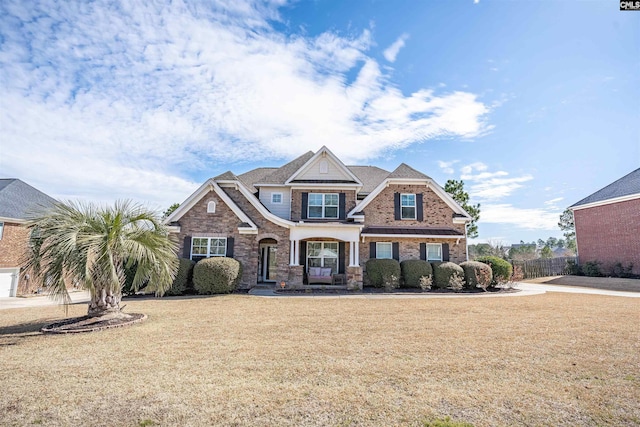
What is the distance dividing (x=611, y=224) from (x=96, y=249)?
32.6 m

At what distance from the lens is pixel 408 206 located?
2131 cm

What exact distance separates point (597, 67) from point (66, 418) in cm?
1702

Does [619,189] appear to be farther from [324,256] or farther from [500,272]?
[324,256]

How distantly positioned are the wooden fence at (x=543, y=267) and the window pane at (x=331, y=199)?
50.9 feet

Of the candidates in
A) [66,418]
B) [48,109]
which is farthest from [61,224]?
[66,418]

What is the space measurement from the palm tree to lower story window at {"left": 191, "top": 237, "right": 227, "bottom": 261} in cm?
709

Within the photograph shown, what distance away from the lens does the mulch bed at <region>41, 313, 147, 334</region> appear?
838 cm

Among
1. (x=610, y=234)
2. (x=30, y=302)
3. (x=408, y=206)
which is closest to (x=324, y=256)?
→ (x=408, y=206)

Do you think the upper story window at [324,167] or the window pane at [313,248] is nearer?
the window pane at [313,248]

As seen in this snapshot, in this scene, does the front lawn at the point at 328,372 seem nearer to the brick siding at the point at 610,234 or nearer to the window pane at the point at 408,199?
the window pane at the point at 408,199

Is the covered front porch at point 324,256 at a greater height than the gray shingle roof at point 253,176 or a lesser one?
lesser

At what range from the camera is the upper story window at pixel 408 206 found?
69.6 feet

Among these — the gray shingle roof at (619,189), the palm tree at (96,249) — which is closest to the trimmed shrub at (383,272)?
the palm tree at (96,249)

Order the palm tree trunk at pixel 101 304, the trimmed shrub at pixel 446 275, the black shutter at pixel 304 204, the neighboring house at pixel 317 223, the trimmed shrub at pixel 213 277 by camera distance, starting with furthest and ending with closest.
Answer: the black shutter at pixel 304 204 → the neighboring house at pixel 317 223 → the trimmed shrub at pixel 446 275 → the trimmed shrub at pixel 213 277 → the palm tree trunk at pixel 101 304
